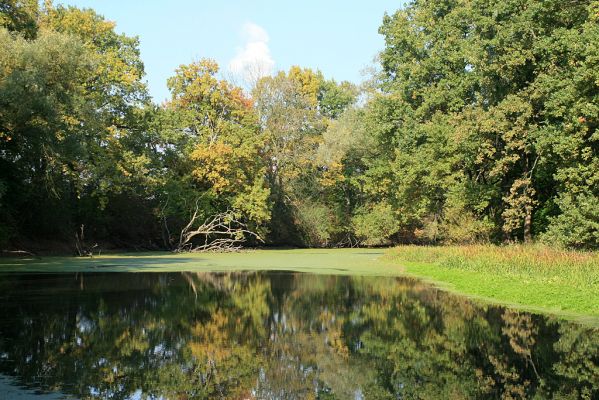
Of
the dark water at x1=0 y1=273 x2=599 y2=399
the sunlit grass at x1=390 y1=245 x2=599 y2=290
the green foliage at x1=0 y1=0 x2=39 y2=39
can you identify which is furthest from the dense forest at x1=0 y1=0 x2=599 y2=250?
the dark water at x1=0 y1=273 x2=599 y2=399

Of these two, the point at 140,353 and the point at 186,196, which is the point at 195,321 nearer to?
the point at 140,353

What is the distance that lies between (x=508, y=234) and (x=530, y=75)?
9102 millimetres

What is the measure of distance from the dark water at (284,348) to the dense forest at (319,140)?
45.0ft

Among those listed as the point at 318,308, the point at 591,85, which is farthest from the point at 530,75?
the point at 318,308

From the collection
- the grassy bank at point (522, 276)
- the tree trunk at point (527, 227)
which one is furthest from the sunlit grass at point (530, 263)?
the tree trunk at point (527, 227)

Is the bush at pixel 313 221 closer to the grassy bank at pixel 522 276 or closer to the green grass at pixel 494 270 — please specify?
the green grass at pixel 494 270

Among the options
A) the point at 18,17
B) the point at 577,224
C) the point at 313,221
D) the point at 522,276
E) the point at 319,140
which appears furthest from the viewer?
the point at 319,140

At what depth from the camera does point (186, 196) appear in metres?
47.1

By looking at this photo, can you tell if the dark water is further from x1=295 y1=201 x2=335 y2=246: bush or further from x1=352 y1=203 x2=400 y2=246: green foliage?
x1=295 y1=201 x2=335 y2=246: bush

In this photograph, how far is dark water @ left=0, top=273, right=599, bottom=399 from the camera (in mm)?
7570

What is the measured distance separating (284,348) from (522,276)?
1334cm

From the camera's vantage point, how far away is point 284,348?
33.0 ft

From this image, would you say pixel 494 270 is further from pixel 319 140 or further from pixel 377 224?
pixel 319 140

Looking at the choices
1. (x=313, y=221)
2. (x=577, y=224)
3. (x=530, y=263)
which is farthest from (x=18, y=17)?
(x=313, y=221)
